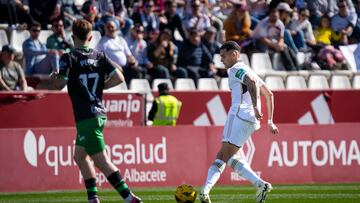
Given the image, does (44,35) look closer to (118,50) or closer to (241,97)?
(118,50)

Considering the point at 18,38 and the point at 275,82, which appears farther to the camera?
the point at 275,82

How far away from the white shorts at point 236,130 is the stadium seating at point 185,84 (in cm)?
980

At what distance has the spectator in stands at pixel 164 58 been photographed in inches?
954

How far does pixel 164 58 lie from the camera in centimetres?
2442

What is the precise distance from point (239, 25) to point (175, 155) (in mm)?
6821

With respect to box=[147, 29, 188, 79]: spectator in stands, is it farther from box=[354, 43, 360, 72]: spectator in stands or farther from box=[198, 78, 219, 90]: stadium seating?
box=[354, 43, 360, 72]: spectator in stands

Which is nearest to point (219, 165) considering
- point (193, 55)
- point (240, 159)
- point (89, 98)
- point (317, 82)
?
point (240, 159)

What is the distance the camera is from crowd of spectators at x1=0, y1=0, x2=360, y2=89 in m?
23.3

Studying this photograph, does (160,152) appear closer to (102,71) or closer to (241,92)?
(241,92)

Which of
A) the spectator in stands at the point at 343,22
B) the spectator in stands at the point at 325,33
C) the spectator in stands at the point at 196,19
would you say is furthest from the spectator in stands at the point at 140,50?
the spectator in stands at the point at 343,22

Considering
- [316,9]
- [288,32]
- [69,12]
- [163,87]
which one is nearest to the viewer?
[163,87]

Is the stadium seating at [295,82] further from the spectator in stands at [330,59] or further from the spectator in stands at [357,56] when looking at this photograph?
the spectator in stands at [357,56]

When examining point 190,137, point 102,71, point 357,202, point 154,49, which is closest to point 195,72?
point 154,49

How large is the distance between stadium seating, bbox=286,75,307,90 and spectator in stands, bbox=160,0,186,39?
8.77 feet
